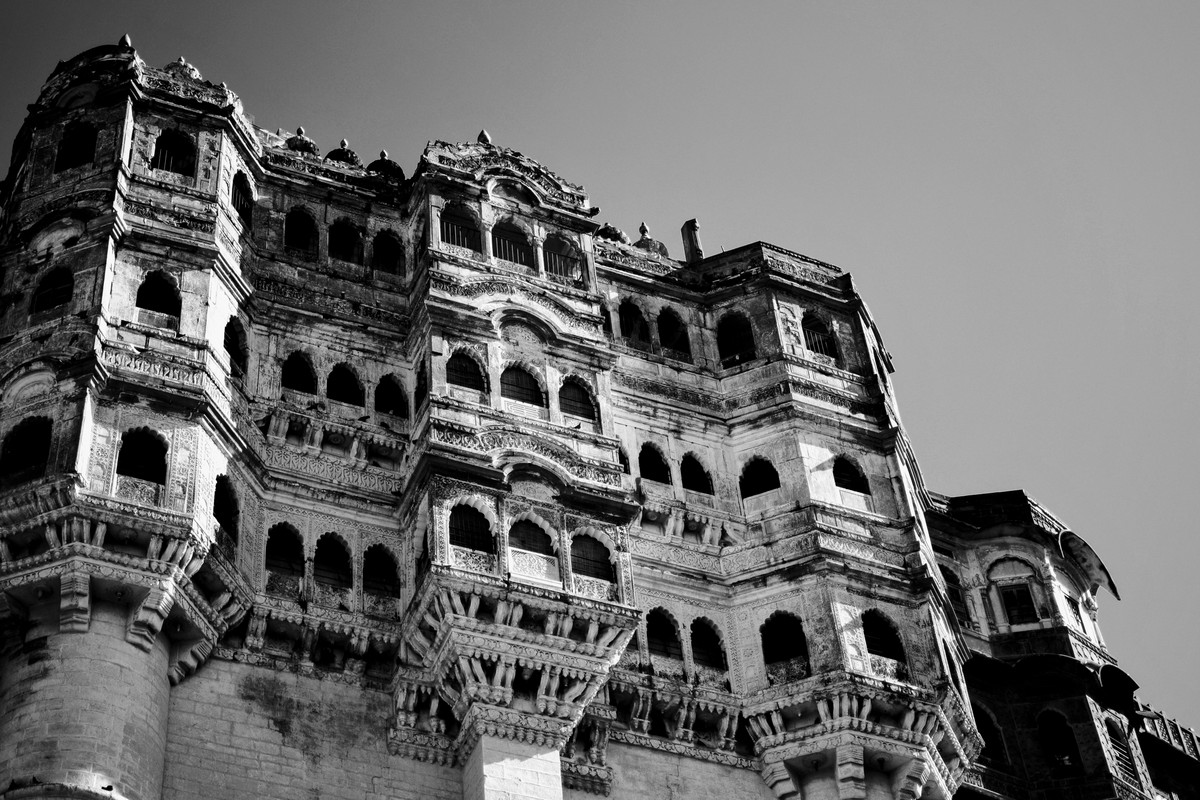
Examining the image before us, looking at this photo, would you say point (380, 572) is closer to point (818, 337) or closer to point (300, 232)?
point (300, 232)

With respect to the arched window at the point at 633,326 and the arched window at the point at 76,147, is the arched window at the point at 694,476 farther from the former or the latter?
the arched window at the point at 76,147

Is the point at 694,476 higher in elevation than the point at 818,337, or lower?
lower

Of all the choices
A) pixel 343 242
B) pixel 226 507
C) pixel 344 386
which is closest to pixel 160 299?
pixel 344 386

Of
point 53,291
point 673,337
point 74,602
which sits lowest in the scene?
point 74,602

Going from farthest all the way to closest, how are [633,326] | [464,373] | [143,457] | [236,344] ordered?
1. [633,326]
2. [464,373]
3. [236,344]
4. [143,457]

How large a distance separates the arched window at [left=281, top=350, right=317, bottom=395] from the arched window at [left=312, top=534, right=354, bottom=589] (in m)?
3.14

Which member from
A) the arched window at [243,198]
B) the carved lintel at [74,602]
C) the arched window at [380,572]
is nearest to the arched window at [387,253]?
the arched window at [243,198]

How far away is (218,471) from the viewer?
101 feet

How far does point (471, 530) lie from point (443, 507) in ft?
2.09

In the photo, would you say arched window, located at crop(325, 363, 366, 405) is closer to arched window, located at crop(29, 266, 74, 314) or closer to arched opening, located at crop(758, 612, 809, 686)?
arched window, located at crop(29, 266, 74, 314)

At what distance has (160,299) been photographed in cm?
3262

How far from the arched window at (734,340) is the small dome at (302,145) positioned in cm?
893

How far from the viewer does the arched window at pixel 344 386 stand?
34.2m

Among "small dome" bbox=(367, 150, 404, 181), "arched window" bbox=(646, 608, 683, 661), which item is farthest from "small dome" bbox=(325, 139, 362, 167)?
"arched window" bbox=(646, 608, 683, 661)
